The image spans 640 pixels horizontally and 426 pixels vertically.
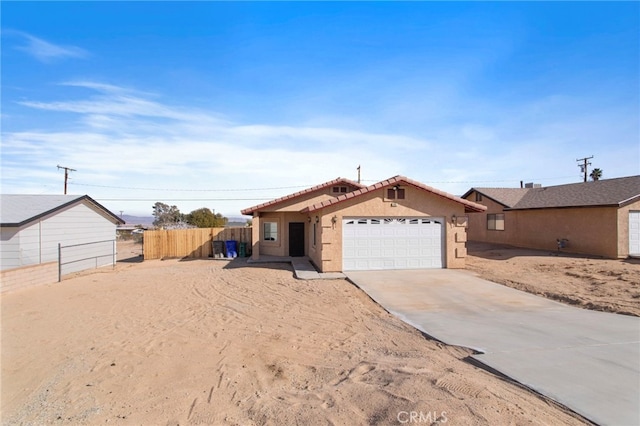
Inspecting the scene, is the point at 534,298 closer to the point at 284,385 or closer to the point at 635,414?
the point at 635,414

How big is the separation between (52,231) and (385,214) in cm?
1581

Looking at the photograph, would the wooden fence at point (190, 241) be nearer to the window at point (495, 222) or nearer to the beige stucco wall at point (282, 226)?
the beige stucco wall at point (282, 226)

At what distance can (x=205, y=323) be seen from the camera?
8266mm

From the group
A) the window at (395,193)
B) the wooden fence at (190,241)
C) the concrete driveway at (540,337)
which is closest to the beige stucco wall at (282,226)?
the wooden fence at (190,241)

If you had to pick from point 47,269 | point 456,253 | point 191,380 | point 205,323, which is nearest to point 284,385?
point 191,380

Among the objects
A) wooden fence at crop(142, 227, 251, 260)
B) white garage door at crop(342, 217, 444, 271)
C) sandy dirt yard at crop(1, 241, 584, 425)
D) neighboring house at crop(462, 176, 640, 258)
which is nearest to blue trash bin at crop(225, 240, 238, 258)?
wooden fence at crop(142, 227, 251, 260)

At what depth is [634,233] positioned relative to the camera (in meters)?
18.0

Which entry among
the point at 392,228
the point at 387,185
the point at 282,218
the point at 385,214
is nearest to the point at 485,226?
the point at 392,228

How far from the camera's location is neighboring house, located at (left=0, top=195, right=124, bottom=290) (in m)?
14.9

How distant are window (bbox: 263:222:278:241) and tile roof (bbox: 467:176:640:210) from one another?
1693cm

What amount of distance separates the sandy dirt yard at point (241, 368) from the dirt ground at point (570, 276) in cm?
581

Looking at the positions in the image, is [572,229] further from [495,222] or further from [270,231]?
[270,231]

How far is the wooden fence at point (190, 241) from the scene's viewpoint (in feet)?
74.1

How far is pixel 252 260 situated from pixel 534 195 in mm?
20823
